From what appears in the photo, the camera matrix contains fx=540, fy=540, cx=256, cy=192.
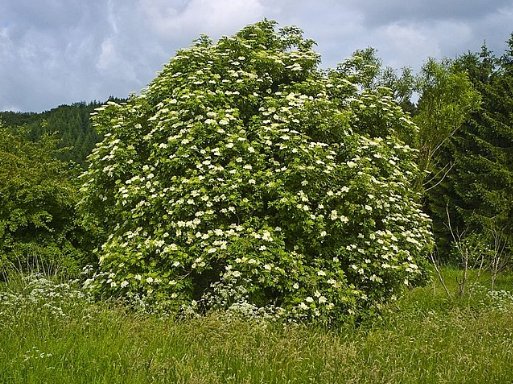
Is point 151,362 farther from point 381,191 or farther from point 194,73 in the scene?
point 194,73

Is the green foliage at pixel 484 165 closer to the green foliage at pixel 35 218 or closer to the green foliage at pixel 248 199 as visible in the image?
the green foliage at pixel 248 199

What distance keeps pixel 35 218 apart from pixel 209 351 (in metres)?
10.0

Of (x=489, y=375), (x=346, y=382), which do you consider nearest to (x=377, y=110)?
(x=489, y=375)

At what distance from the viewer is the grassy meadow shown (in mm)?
4754

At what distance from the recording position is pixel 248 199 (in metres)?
8.60

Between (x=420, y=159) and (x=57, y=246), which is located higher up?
(x=420, y=159)

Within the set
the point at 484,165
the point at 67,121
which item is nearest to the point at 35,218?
the point at 484,165

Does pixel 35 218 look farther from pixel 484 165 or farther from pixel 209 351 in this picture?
pixel 484 165

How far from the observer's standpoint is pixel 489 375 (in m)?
5.46

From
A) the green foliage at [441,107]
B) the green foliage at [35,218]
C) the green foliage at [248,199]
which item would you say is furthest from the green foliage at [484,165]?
the green foliage at [35,218]

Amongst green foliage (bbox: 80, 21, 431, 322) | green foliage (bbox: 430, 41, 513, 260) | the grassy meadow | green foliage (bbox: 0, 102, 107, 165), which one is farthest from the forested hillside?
the grassy meadow

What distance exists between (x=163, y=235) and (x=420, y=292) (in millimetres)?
8378

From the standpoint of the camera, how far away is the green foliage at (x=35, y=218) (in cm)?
1391

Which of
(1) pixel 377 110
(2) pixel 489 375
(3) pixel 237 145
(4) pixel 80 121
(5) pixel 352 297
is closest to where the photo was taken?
(2) pixel 489 375
